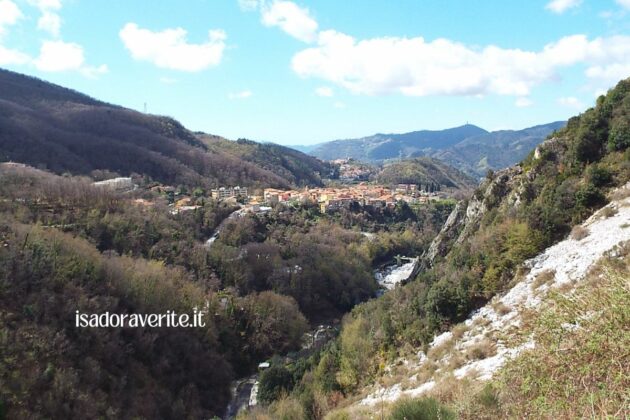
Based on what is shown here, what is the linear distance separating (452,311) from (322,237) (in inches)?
1602

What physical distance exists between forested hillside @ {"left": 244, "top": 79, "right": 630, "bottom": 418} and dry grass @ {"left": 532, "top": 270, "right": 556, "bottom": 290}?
1.09 m

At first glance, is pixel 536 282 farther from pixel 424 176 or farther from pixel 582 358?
pixel 424 176

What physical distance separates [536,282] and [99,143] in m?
84.5

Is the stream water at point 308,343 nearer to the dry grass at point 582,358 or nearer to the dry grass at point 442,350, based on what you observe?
the dry grass at point 442,350

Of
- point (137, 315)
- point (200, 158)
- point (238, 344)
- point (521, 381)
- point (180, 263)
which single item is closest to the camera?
point (521, 381)

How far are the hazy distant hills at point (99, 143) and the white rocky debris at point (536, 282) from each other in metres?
67.9

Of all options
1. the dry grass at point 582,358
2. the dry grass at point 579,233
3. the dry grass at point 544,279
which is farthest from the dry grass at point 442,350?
the dry grass at point 582,358

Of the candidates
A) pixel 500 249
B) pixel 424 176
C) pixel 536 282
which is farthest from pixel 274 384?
pixel 424 176

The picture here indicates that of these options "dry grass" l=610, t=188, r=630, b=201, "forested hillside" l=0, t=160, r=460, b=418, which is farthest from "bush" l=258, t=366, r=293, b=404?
"dry grass" l=610, t=188, r=630, b=201

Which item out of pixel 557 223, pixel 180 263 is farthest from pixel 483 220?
pixel 180 263

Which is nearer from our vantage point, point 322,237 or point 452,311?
point 452,311

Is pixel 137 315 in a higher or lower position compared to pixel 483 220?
lower

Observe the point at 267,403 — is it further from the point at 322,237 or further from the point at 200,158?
the point at 200,158

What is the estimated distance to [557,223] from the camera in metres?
12.1
